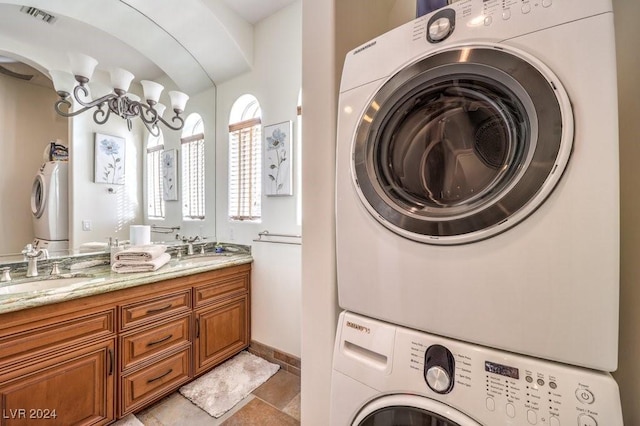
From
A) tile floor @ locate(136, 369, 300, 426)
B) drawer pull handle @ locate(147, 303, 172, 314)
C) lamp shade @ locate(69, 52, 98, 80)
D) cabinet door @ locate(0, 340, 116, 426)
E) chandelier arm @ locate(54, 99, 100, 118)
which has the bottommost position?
tile floor @ locate(136, 369, 300, 426)

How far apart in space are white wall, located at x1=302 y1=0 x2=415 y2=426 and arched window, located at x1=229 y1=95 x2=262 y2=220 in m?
1.34

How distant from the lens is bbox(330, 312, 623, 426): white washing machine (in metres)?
0.51

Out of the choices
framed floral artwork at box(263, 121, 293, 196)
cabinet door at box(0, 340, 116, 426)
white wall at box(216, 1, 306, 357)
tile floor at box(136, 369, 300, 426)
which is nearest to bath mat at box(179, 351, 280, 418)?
tile floor at box(136, 369, 300, 426)

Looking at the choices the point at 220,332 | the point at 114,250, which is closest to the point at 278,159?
the point at 114,250

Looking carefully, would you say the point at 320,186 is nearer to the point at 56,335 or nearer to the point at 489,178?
the point at 489,178

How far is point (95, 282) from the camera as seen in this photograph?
1.42 metres

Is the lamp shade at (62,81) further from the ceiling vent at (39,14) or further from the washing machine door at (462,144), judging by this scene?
the washing machine door at (462,144)


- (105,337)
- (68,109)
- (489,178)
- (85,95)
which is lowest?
(105,337)

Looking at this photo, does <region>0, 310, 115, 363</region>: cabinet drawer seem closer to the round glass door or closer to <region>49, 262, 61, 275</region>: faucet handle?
<region>49, 262, 61, 275</region>: faucet handle

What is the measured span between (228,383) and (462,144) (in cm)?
212

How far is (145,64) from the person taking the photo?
7.14ft

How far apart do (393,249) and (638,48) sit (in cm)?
88

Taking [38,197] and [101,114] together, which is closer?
[38,197]

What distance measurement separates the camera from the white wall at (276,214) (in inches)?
81.2
